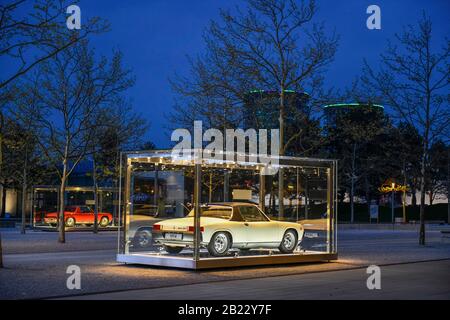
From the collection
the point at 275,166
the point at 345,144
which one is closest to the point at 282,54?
the point at 275,166

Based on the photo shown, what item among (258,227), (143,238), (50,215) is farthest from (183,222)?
(50,215)

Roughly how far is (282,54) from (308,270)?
11173 mm

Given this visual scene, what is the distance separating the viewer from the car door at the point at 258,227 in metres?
19.9

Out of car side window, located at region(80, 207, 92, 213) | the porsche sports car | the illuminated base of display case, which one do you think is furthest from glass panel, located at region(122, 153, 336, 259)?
car side window, located at region(80, 207, 92, 213)

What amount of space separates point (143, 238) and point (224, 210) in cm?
225

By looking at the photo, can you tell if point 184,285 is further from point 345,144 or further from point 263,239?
point 345,144

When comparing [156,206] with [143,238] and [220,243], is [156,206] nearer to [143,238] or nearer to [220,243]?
[143,238]

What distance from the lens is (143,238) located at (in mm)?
19844

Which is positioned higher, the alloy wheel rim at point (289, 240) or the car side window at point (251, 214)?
the car side window at point (251, 214)

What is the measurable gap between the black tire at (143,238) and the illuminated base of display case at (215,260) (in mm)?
373

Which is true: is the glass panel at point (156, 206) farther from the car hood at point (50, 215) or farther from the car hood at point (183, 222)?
the car hood at point (50, 215)

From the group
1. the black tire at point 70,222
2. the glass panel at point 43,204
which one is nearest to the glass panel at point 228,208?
the glass panel at point 43,204

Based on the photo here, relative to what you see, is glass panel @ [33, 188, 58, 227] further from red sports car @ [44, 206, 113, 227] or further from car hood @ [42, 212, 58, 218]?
red sports car @ [44, 206, 113, 227]

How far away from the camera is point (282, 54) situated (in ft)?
91.1
